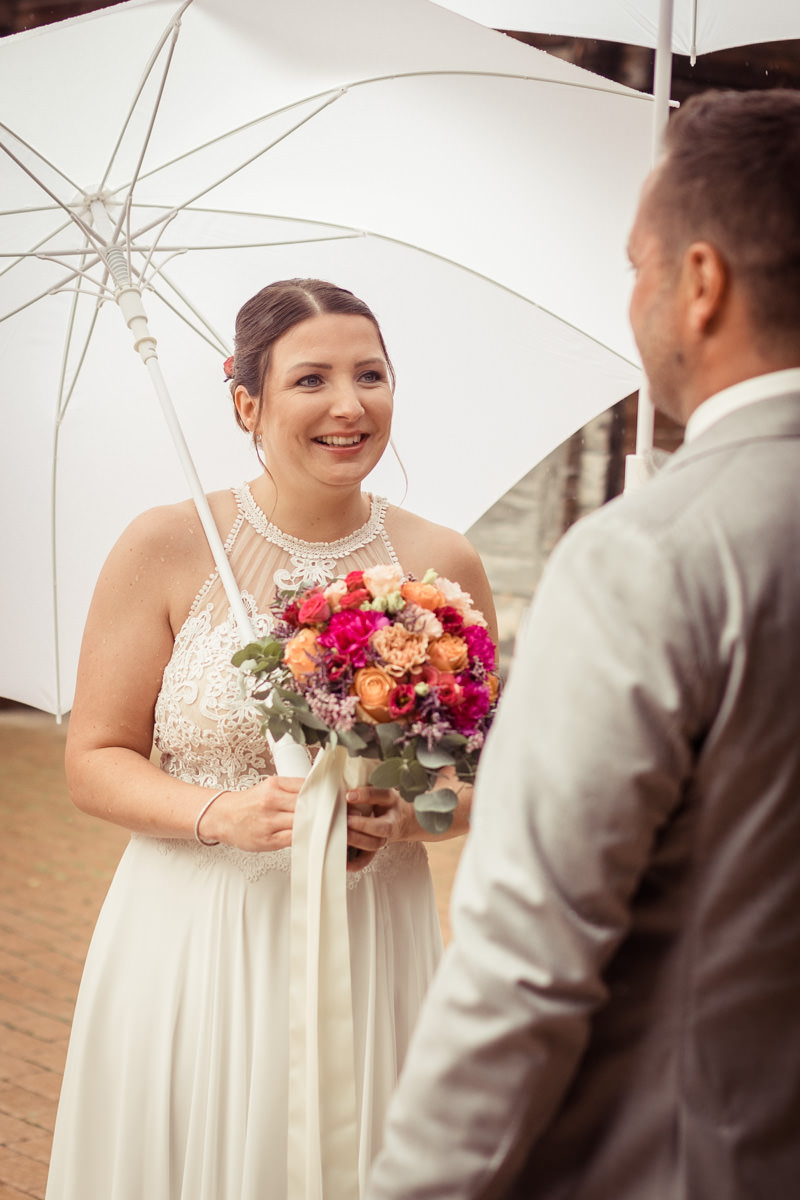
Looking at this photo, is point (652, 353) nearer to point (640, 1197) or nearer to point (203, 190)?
point (640, 1197)

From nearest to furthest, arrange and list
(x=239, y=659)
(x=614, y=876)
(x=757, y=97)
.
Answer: (x=614, y=876) → (x=757, y=97) → (x=239, y=659)

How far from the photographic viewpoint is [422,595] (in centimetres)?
207

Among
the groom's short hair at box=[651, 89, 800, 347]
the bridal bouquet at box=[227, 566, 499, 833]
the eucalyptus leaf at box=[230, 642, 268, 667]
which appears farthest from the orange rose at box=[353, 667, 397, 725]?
the groom's short hair at box=[651, 89, 800, 347]

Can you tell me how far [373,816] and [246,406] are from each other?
1.02 meters

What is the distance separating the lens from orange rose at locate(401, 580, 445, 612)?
6.80ft

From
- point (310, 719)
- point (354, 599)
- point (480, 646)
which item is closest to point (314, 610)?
point (354, 599)

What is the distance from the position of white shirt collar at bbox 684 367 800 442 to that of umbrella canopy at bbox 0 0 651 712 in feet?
5.65

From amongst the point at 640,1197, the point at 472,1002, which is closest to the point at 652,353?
the point at 472,1002

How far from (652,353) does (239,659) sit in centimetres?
104

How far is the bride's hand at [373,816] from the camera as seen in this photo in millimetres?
2139

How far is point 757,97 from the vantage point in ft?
4.20

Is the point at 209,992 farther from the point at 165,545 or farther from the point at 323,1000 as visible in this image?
the point at 165,545

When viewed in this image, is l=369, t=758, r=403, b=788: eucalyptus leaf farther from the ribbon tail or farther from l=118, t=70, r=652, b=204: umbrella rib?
l=118, t=70, r=652, b=204: umbrella rib

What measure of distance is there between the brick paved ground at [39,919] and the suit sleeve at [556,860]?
3165 millimetres
